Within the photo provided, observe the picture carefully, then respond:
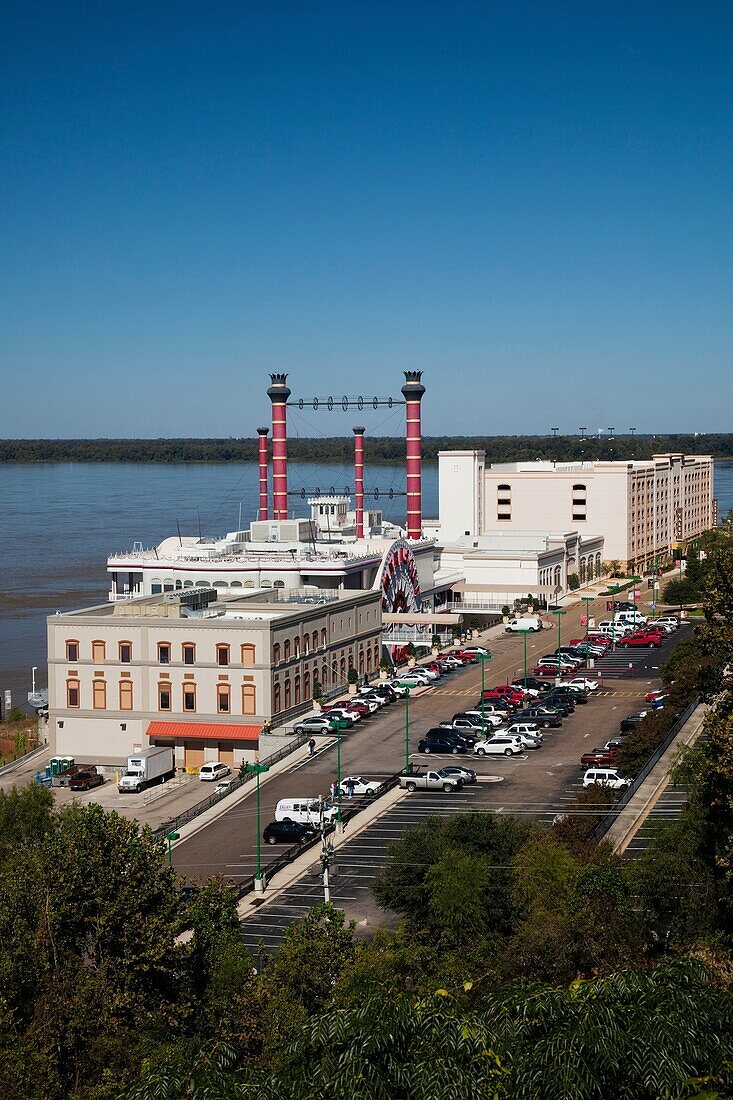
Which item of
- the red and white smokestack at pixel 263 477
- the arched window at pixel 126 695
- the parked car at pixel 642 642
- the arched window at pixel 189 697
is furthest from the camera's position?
the red and white smokestack at pixel 263 477

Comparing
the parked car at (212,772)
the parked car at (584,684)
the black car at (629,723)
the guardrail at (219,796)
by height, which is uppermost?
the black car at (629,723)

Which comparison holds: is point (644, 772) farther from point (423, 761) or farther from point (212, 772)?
point (212, 772)

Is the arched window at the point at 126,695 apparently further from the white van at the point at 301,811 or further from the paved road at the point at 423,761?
the white van at the point at 301,811

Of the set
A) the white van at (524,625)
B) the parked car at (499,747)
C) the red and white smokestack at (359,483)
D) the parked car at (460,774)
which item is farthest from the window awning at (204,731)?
the red and white smokestack at (359,483)

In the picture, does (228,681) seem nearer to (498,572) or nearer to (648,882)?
(648,882)

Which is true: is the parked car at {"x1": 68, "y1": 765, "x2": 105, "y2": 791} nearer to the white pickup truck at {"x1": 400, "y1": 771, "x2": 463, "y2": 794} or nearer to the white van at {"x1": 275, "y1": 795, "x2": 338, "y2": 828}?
the white van at {"x1": 275, "y1": 795, "x2": 338, "y2": 828}

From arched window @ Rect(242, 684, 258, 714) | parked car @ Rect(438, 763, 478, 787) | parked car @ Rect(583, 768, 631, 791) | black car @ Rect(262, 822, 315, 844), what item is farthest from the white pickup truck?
arched window @ Rect(242, 684, 258, 714)
